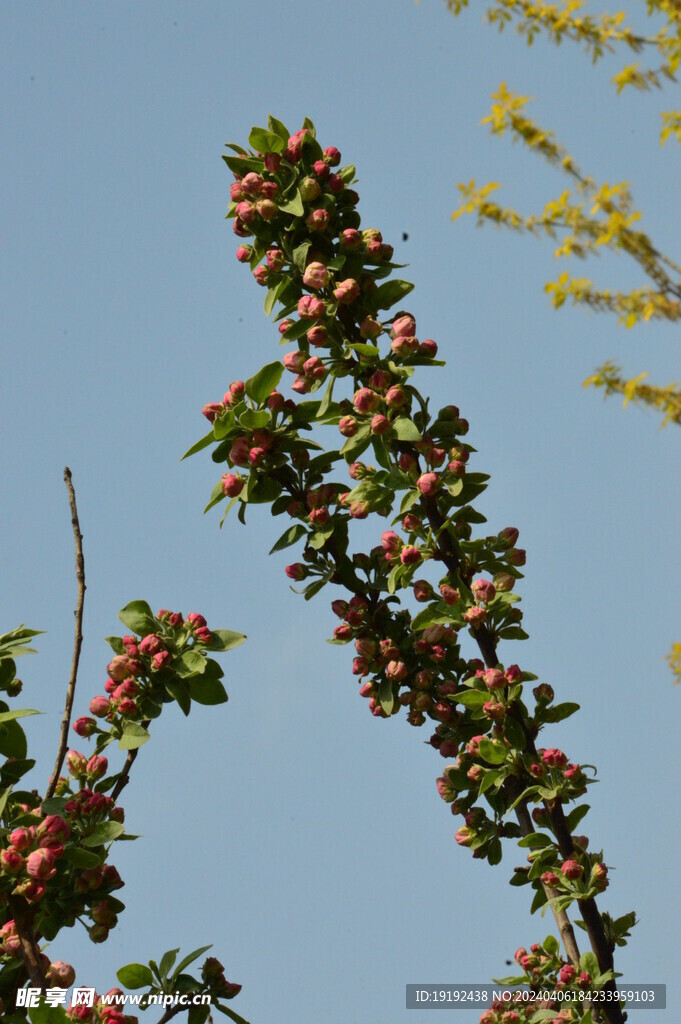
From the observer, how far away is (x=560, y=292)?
19.8 feet

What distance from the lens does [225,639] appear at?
178cm

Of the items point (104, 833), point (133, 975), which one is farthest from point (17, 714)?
point (133, 975)

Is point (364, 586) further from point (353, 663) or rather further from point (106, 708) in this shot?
point (106, 708)

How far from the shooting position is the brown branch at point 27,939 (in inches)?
51.5

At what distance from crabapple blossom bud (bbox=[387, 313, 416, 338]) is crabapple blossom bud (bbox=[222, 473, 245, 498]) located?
1.36 ft

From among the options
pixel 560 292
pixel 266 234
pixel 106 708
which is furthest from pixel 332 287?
pixel 560 292

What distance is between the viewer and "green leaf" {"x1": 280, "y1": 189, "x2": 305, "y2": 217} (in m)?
1.95

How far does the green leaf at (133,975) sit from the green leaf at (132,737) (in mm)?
345

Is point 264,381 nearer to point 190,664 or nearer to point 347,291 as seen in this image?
Result: point 347,291

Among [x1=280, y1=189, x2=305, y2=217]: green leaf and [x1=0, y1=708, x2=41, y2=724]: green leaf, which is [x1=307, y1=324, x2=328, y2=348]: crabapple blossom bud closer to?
[x1=280, y1=189, x2=305, y2=217]: green leaf

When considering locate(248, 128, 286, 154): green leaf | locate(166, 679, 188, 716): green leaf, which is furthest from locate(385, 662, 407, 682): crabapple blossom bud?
locate(248, 128, 286, 154): green leaf

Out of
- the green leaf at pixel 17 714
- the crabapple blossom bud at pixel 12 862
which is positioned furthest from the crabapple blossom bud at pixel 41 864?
the green leaf at pixel 17 714

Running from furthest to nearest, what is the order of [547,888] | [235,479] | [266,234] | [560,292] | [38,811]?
[560,292] → [266,234] → [235,479] → [547,888] → [38,811]

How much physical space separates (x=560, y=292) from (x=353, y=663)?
4598mm
